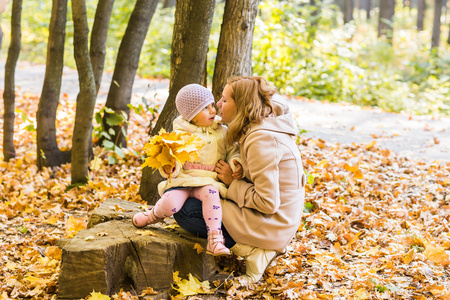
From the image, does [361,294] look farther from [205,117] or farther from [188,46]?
[188,46]

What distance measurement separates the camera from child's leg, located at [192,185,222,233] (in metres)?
3.23

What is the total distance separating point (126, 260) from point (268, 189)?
3.87 ft

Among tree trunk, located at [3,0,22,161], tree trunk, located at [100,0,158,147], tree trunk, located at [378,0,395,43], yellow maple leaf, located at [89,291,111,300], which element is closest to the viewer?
yellow maple leaf, located at [89,291,111,300]

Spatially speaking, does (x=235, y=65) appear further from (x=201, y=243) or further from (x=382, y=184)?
(x=382, y=184)

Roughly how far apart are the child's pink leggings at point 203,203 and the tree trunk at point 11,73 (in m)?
4.24

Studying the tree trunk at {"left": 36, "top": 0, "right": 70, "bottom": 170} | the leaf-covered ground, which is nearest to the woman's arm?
the leaf-covered ground

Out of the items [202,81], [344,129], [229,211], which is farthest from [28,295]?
[344,129]

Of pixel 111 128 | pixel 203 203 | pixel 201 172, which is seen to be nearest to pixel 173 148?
pixel 201 172

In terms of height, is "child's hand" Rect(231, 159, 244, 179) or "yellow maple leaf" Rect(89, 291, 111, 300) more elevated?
"child's hand" Rect(231, 159, 244, 179)

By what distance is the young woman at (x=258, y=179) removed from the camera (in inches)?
124

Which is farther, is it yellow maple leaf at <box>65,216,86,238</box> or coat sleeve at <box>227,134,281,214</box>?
yellow maple leaf at <box>65,216,86,238</box>

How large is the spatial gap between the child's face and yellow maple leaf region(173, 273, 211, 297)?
1.14 metres

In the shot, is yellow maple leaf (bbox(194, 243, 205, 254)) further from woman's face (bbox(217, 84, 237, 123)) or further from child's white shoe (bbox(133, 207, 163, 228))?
woman's face (bbox(217, 84, 237, 123))

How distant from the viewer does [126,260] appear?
331 centimetres
